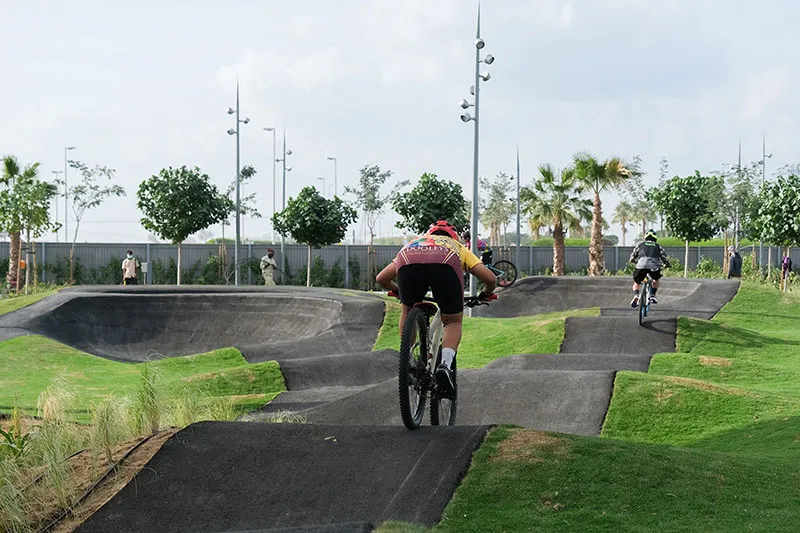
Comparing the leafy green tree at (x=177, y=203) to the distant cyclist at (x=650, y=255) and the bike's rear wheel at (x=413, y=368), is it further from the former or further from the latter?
the bike's rear wheel at (x=413, y=368)

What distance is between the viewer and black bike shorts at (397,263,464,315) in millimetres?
7191

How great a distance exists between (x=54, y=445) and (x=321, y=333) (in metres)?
15.4

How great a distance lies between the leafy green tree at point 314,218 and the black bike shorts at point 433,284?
31.7m

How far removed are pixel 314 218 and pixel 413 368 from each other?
1262 inches

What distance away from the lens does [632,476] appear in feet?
20.6

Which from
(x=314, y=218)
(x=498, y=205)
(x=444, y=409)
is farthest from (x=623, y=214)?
(x=444, y=409)

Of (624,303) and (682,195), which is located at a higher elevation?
(682,195)

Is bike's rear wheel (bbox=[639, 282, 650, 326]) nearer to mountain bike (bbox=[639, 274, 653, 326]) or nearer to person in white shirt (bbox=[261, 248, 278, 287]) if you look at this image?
mountain bike (bbox=[639, 274, 653, 326])

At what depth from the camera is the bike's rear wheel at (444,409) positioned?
7.68m

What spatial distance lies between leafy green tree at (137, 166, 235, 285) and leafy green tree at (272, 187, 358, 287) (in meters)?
3.33

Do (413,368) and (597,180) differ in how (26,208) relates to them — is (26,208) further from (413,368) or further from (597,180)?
(413,368)

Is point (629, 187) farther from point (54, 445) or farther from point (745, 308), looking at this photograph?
point (54, 445)

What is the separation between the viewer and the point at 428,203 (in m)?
36.4

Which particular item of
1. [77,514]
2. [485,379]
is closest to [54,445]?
[77,514]
